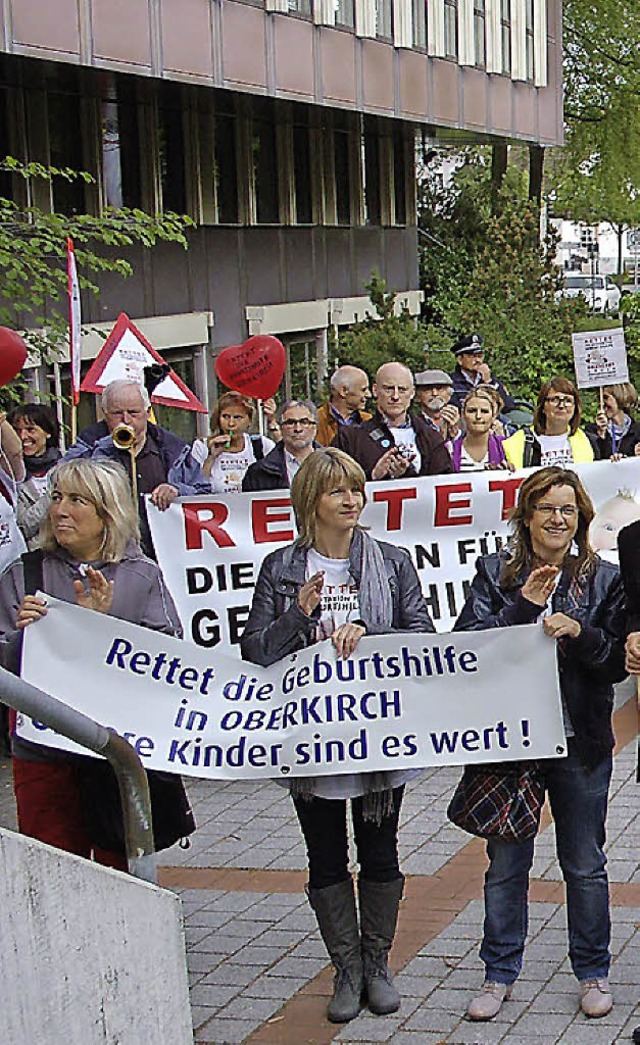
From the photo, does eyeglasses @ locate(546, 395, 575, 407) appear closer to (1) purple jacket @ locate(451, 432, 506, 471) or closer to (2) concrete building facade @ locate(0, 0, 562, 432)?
(1) purple jacket @ locate(451, 432, 506, 471)

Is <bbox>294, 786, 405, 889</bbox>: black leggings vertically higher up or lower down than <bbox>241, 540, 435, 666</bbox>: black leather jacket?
lower down

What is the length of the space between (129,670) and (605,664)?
1.64 m

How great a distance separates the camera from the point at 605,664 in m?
5.67

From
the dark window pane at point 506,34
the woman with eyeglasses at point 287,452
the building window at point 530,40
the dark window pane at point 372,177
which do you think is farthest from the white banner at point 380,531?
the building window at point 530,40

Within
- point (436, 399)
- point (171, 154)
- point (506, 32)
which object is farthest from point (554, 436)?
point (506, 32)

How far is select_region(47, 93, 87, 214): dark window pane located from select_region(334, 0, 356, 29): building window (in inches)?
228

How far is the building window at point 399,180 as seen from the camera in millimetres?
35312

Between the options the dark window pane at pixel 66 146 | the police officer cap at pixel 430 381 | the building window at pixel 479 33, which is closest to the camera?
the police officer cap at pixel 430 381

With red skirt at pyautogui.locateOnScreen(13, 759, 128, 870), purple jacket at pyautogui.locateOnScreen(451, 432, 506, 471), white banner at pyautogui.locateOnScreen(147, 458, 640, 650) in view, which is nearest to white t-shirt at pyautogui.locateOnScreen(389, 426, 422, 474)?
purple jacket at pyautogui.locateOnScreen(451, 432, 506, 471)

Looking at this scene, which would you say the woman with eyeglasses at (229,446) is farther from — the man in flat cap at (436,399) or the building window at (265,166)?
the building window at (265,166)

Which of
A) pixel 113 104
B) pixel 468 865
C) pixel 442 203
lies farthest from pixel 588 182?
pixel 468 865

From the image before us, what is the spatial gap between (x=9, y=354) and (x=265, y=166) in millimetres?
20549

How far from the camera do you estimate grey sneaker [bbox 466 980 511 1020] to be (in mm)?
5797

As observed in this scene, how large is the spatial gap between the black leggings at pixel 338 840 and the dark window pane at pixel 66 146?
56.7 feet
